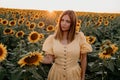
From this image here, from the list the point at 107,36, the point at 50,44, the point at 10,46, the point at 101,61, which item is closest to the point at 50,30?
the point at 10,46

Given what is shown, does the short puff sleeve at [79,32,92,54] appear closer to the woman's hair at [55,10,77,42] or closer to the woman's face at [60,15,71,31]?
the woman's hair at [55,10,77,42]

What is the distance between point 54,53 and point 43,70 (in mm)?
626

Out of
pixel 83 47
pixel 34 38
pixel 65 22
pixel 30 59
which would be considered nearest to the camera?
pixel 30 59

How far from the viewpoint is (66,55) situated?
449 centimetres

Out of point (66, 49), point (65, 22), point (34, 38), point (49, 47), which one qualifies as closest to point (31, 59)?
point (49, 47)

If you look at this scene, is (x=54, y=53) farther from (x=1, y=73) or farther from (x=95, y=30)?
(x=95, y=30)

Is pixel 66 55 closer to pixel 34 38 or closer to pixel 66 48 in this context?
pixel 66 48

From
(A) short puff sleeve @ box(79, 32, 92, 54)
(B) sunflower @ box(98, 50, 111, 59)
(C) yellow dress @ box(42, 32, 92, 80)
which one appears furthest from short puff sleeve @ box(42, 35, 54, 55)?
(B) sunflower @ box(98, 50, 111, 59)

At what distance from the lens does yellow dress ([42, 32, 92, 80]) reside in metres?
4.48

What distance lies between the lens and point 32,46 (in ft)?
21.0

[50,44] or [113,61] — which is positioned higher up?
[50,44]

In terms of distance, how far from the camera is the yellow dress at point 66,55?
4.48m

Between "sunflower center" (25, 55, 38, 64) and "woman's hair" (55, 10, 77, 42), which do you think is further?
"woman's hair" (55, 10, 77, 42)

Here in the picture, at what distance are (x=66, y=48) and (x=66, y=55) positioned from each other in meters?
0.08
